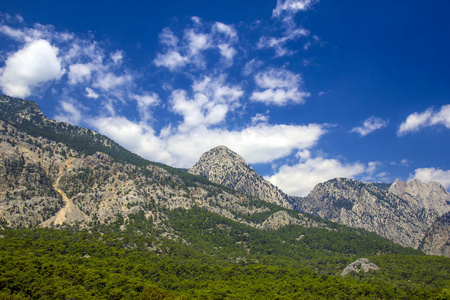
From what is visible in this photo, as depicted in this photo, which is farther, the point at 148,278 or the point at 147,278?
the point at 148,278

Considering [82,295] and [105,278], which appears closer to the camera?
[82,295]

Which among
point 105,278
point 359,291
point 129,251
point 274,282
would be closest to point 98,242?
point 129,251

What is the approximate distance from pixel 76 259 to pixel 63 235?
73004mm

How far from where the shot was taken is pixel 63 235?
7657 inches

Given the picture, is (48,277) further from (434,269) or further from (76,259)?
(434,269)

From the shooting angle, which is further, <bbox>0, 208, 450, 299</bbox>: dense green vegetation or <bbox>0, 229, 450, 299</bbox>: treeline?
<bbox>0, 208, 450, 299</bbox>: dense green vegetation

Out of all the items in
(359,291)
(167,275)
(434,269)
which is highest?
(434,269)

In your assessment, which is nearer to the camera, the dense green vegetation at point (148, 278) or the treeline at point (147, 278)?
the treeline at point (147, 278)

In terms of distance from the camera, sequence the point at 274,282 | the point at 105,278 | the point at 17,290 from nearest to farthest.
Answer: the point at 17,290, the point at 105,278, the point at 274,282

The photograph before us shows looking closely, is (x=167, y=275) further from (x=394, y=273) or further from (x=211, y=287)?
(x=394, y=273)

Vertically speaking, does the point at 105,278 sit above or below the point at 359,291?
below

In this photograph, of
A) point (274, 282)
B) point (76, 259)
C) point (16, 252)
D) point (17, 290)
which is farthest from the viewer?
point (274, 282)

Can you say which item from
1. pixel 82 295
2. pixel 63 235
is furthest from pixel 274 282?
pixel 63 235

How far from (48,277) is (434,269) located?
732 feet
